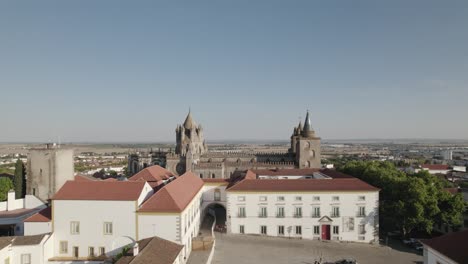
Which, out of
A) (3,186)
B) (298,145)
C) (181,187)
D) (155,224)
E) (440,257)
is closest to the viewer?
(440,257)

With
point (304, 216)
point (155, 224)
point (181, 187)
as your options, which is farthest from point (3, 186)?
point (304, 216)

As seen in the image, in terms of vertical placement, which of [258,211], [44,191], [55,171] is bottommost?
[258,211]

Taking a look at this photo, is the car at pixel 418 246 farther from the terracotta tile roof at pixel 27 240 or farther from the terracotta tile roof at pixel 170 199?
the terracotta tile roof at pixel 27 240

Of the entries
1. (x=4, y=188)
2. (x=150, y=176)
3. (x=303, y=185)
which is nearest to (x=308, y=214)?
(x=303, y=185)

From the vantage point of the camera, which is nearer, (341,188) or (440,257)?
(440,257)

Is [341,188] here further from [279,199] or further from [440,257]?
[440,257]

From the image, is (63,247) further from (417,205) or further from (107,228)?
(417,205)
